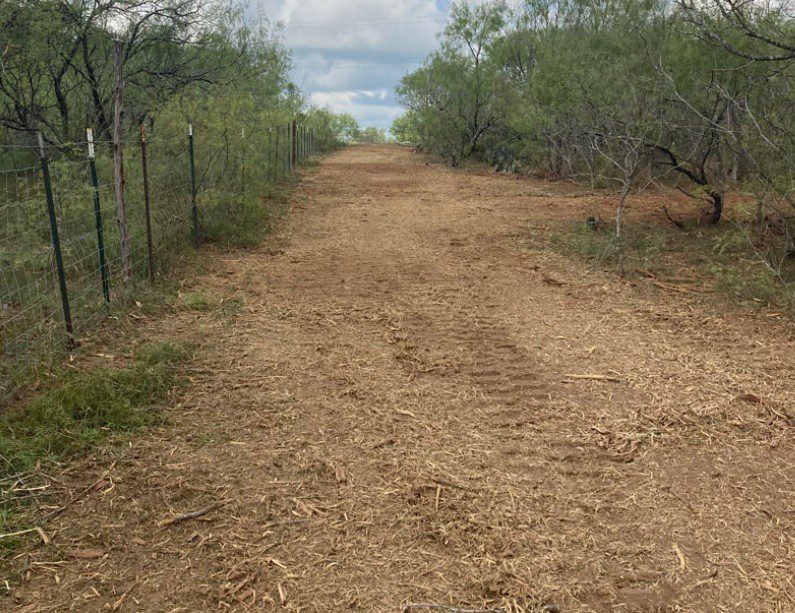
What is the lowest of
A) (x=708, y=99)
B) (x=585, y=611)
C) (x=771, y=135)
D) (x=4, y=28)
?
(x=585, y=611)

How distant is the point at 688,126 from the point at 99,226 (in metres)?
7.85

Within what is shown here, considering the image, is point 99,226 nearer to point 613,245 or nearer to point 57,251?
point 57,251

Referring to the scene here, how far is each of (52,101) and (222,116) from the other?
145 inches

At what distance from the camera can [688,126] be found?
340 inches

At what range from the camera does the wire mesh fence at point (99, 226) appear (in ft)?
14.8

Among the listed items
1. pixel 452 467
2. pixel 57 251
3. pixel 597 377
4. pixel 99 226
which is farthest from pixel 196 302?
pixel 597 377

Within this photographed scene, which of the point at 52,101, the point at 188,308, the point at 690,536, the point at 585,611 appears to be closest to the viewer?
the point at 585,611

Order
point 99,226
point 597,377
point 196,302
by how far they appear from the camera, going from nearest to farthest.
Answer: point 597,377 < point 99,226 < point 196,302

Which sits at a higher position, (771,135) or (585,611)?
(771,135)

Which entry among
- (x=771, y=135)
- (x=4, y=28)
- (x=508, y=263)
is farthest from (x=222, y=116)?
(x=771, y=135)

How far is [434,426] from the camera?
147 inches

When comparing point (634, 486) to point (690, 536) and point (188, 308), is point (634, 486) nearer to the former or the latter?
point (690, 536)

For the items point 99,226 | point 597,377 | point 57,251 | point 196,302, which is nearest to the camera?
point 57,251

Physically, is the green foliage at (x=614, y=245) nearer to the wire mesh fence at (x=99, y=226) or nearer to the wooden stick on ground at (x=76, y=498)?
the wire mesh fence at (x=99, y=226)
